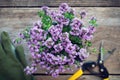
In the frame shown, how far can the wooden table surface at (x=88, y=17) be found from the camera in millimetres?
1159

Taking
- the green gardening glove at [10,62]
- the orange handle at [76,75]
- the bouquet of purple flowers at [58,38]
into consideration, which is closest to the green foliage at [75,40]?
the bouquet of purple flowers at [58,38]

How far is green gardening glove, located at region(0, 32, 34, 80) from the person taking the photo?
1.12 metres

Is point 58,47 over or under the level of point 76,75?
over

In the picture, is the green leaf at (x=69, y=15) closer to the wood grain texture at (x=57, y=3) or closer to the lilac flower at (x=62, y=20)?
the lilac flower at (x=62, y=20)

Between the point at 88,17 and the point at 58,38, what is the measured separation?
31 cm

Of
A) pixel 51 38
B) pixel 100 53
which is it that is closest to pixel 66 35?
pixel 51 38

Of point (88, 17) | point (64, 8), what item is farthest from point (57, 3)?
point (64, 8)

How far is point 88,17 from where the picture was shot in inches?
46.1

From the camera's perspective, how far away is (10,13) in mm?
1178

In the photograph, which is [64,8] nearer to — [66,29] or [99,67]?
[66,29]

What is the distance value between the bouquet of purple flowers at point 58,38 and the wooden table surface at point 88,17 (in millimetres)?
237

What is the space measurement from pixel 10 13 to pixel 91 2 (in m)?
0.31

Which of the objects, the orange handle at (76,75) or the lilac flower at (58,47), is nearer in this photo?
the lilac flower at (58,47)

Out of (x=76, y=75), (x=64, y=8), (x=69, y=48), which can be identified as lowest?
(x=76, y=75)
